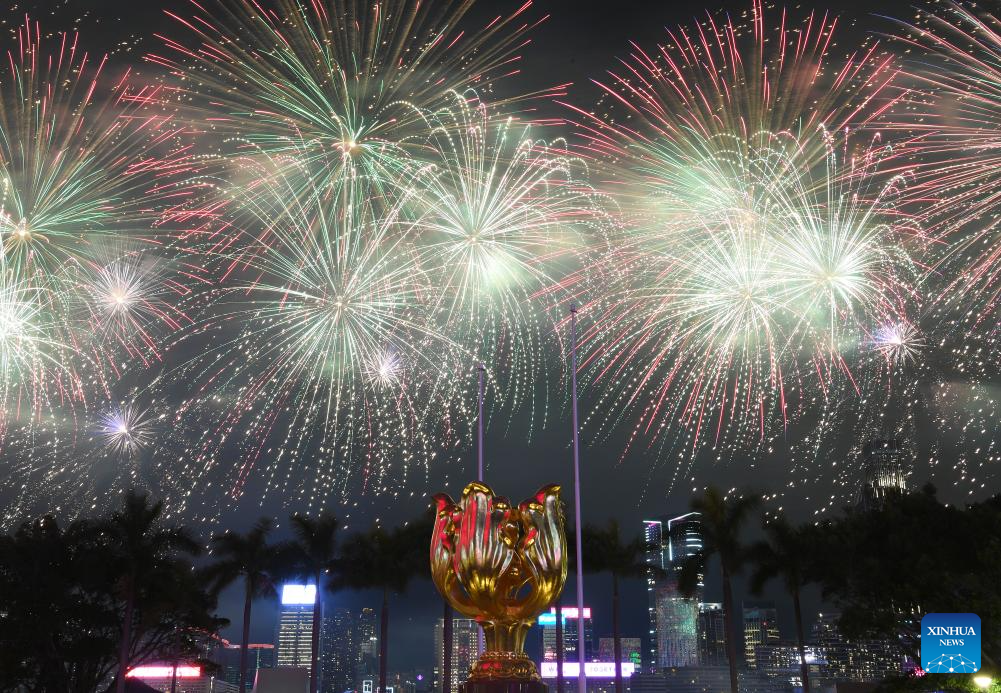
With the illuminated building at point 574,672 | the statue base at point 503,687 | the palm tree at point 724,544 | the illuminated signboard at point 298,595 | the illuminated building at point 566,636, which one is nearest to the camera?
the statue base at point 503,687

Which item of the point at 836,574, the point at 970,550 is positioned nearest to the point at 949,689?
the point at 970,550

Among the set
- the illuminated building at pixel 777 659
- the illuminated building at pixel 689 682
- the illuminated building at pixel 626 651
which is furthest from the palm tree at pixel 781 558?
the illuminated building at pixel 777 659

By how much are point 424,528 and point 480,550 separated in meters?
25.6

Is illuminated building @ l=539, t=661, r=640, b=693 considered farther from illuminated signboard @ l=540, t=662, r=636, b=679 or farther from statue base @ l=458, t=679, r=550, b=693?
statue base @ l=458, t=679, r=550, b=693

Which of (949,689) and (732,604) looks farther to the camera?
(732,604)

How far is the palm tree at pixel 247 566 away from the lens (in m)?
44.7

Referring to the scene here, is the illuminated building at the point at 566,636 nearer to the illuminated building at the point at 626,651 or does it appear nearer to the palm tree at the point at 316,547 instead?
the illuminated building at the point at 626,651

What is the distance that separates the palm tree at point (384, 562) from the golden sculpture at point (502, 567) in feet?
80.6

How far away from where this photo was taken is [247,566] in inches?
1767

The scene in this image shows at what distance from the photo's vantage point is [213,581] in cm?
4453

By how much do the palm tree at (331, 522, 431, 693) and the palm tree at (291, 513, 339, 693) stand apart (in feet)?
2.02

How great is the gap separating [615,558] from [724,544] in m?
6.42

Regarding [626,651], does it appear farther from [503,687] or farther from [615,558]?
[503,687]

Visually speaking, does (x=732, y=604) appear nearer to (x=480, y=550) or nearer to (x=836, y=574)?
(x=836, y=574)
